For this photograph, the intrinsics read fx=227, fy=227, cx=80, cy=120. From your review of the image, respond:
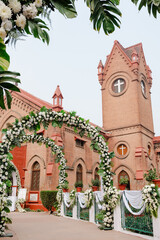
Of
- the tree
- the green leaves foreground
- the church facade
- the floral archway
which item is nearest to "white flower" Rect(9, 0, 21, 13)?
the tree

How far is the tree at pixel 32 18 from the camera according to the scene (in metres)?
1.71

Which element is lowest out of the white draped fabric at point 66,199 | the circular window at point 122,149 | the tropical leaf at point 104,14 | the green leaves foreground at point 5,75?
the white draped fabric at point 66,199

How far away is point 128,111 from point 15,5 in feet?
79.0

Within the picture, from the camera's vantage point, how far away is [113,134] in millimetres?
25438

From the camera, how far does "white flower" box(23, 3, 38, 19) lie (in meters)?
1.98

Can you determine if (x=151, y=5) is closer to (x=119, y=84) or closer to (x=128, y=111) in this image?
(x=128, y=111)

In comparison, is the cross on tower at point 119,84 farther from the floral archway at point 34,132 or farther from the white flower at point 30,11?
the white flower at point 30,11

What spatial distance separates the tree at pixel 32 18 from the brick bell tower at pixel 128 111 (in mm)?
20893

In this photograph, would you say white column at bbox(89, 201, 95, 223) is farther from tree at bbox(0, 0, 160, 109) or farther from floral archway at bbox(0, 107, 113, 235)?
tree at bbox(0, 0, 160, 109)

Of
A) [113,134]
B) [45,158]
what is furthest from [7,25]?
[113,134]

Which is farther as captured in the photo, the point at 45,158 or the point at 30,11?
the point at 45,158

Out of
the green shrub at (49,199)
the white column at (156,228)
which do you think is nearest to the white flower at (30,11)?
the white column at (156,228)

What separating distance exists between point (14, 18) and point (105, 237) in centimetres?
735

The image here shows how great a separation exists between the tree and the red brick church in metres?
15.6
